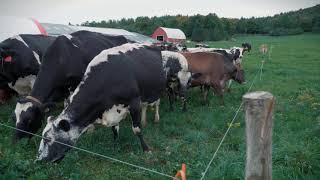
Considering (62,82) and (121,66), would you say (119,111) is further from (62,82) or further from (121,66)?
(62,82)

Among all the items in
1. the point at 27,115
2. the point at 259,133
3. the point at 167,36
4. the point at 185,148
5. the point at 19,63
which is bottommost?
the point at 167,36

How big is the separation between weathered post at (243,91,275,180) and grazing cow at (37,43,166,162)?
3505 millimetres

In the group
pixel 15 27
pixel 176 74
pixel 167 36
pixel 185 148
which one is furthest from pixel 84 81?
pixel 167 36

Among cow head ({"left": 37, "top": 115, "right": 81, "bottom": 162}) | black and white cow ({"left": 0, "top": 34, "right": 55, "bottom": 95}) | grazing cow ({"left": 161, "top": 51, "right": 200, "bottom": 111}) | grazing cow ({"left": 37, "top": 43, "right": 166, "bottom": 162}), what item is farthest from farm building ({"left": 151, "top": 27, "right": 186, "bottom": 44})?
cow head ({"left": 37, "top": 115, "right": 81, "bottom": 162})

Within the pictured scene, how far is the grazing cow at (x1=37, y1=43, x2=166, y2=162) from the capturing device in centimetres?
570

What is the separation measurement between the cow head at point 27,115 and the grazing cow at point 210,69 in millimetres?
5663

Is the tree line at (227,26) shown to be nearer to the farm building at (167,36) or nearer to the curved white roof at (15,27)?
the farm building at (167,36)

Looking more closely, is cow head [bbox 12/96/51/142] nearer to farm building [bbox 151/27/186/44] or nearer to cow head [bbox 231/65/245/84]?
cow head [bbox 231/65/245/84]

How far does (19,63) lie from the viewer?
364 inches

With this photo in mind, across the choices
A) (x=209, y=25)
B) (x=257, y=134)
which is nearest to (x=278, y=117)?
(x=257, y=134)

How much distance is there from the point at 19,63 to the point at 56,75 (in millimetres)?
2350

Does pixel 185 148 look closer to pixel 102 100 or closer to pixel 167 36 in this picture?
pixel 102 100

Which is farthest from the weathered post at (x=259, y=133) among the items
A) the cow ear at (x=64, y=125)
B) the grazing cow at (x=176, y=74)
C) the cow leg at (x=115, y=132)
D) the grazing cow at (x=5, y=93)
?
the grazing cow at (x=5, y=93)

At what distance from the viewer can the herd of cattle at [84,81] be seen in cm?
593
